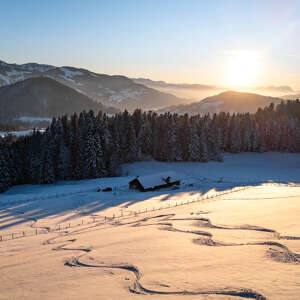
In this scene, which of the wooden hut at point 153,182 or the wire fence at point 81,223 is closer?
the wire fence at point 81,223

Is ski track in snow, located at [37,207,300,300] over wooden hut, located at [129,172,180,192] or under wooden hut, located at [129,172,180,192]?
over

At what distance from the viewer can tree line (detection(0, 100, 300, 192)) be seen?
220ft

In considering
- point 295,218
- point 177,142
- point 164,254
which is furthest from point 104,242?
point 177,142

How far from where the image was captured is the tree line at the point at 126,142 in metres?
67.2

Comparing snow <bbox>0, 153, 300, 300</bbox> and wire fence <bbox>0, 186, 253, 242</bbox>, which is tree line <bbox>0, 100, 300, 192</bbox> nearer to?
snow <bbox>0, 153, 300, 300</bbox>

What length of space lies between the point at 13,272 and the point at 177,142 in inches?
2929

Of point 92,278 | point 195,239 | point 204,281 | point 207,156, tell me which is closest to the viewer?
point 204,281

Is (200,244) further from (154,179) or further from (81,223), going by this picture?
(154,179)

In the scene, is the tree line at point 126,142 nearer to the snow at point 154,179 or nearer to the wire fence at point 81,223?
the snow at point 154,179

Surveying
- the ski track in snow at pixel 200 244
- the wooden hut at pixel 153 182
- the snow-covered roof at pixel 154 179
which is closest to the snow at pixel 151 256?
the ski track in snow at pixel 200 244

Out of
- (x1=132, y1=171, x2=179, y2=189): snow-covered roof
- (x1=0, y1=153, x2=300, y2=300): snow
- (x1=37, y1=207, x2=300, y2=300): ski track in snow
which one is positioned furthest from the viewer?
(x1=132, y1=171, x2=179, y2=189): snow-covered roof

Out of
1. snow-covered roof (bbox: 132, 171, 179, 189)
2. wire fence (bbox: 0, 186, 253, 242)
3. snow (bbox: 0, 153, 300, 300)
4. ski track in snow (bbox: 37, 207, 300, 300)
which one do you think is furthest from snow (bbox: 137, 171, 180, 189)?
ski track in snow (bbox: 37, 207, 300, 300)

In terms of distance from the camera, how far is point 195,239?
18.7m

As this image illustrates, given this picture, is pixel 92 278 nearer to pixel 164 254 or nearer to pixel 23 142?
pixel 164 254
